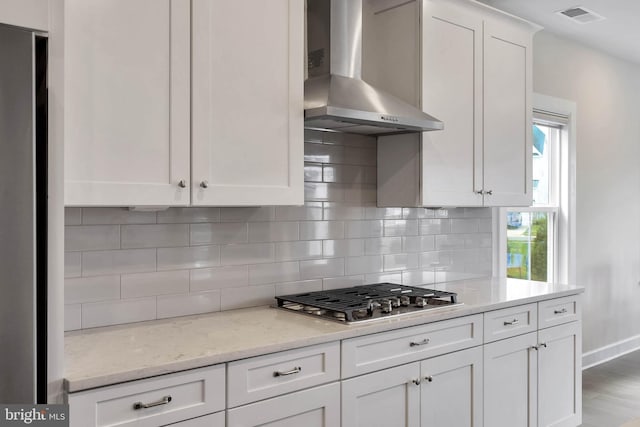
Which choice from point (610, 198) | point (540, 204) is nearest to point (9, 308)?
point (540, 204)

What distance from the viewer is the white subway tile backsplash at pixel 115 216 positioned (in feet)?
7.16

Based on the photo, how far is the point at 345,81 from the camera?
2.61m

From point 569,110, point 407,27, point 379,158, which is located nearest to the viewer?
point 407,27

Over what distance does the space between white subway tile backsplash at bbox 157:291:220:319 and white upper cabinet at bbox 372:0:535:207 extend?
3.64 feet

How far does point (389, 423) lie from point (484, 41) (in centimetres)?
211

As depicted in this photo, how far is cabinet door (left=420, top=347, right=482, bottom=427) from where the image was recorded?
250cm

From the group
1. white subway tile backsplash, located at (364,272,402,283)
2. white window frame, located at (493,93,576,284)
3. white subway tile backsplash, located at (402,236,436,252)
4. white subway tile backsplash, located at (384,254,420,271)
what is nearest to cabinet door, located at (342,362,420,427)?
white subway tile backsplash, located at (364,272,402,283)

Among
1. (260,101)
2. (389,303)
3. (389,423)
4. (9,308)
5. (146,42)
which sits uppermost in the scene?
(146,42)

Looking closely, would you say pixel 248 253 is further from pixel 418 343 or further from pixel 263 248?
pixel 418 343

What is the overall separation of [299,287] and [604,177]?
3430 mm

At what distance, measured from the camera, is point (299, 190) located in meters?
2.39

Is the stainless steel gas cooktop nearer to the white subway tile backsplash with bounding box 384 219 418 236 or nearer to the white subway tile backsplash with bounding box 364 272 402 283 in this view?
the white subway tile backsplash with bounding box 364 272 402 283

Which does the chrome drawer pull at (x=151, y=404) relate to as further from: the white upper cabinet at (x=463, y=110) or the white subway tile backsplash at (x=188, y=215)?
the white upper cabinet at (x=463, y=110)

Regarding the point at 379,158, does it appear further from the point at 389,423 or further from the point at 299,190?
the point at 389,423
